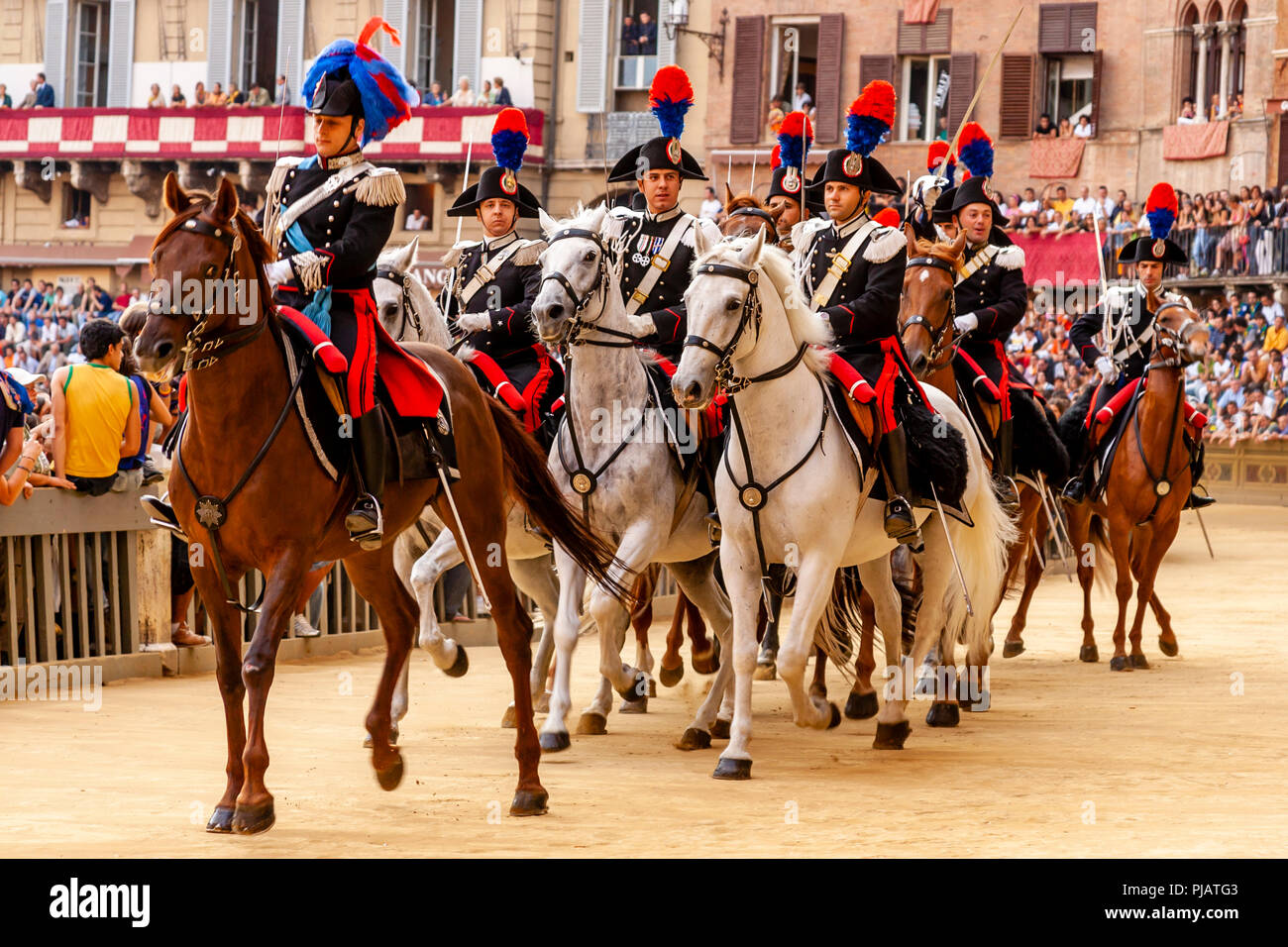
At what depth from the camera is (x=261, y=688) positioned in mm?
7230

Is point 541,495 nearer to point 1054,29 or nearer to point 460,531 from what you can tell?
point 460,531

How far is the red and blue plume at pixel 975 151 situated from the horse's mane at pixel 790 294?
4.63m

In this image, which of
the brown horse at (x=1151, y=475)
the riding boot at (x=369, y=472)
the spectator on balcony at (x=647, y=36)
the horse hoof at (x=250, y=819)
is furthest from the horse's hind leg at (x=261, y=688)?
the spectator on balcony at (x=647, y=36)

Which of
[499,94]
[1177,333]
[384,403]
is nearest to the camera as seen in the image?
[384,403]

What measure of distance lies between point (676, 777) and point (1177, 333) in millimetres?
6524

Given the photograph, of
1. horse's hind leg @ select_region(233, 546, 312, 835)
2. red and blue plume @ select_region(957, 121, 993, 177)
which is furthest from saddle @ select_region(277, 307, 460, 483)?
red and blue plume @ select_region(957, 121, 993, 177)

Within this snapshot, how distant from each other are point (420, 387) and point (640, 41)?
35.3 m

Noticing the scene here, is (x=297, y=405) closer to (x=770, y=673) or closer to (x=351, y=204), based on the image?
(x=351, y=204)

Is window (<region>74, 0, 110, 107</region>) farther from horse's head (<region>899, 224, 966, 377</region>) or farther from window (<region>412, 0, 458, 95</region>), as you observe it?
horse's head (<region>899, 224, 966, 377</region>)

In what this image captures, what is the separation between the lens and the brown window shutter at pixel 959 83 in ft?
129

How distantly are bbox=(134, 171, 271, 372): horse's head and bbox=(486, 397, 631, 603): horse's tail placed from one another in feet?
6.14

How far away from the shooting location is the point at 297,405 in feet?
25.0

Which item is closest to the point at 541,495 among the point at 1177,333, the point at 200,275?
the point at 200,275

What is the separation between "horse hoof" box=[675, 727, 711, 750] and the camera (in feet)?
32.6
